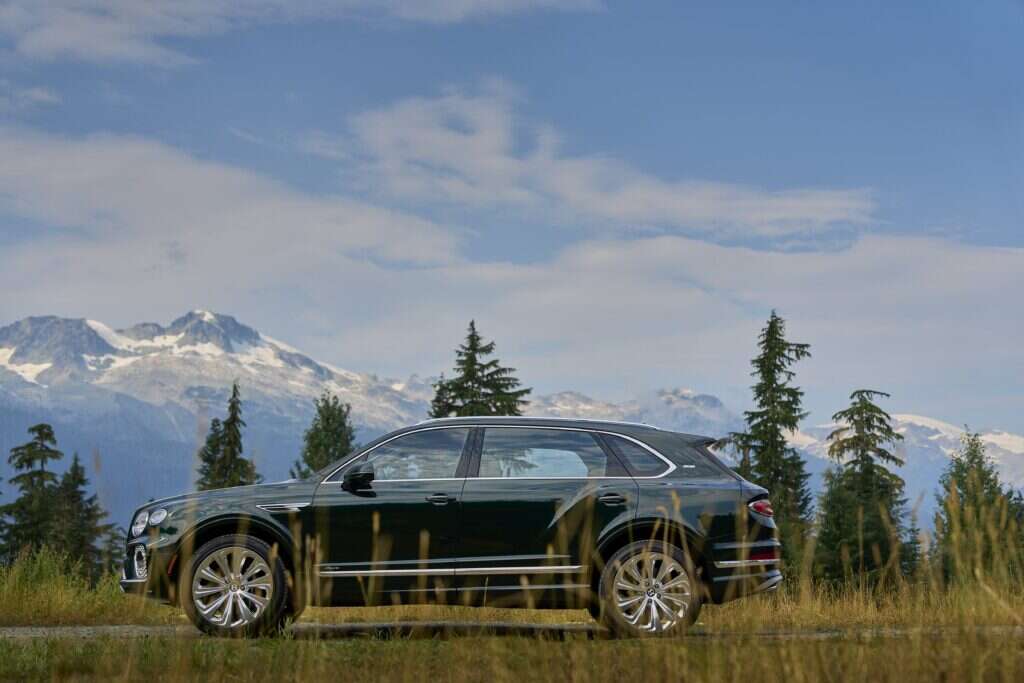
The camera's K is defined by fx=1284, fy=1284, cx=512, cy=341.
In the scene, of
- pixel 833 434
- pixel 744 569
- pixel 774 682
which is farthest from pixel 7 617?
pixel 833 434

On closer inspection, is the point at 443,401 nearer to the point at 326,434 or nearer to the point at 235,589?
the point at 326,434

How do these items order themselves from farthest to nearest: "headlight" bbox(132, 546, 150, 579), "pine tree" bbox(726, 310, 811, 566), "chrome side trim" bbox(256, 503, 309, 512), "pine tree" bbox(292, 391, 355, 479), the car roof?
"pine tree" bbox(292, 391, 355, 479) → "pine tree" bbox(726, 310, 811, 566) → the car roof → "headlight" bbox(132, 546, 150, 579) → "chrome side trim" bbox(256, 503, 309, 512)

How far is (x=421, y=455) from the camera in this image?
10531 millimetres

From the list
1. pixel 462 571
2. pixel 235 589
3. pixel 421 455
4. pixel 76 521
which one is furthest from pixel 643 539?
pixel 76 521

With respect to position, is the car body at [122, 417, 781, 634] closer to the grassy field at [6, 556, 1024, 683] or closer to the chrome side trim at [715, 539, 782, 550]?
the chrome side trim at [715, 539, 782, 550]

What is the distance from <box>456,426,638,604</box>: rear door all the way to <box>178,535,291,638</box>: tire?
1501 mm

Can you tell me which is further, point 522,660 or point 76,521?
point 76,521

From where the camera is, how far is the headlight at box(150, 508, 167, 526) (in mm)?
10539

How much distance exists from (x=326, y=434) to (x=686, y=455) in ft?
338

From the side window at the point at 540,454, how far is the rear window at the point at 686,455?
52 cm

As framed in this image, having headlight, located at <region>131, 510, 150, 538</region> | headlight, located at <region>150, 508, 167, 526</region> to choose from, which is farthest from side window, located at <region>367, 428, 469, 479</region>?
headlight, located at <region>131, 510, 150, 538</region>

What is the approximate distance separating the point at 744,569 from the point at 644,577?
0.81 m

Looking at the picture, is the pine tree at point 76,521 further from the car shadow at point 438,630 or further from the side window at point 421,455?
the side window at point 421,455

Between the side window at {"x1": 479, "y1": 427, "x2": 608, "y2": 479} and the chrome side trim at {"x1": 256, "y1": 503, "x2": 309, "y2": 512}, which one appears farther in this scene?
the side window at {"x1": 479, "y1": 427, "x2": 608, "y2": 479}
